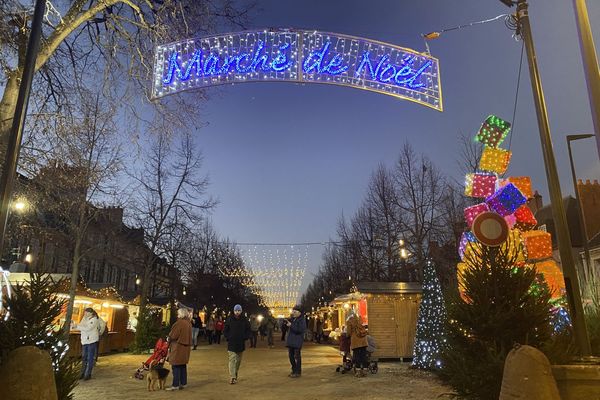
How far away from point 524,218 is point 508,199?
795mm

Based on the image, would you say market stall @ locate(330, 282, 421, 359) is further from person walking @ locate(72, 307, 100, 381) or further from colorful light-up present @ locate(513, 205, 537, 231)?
person walking @ locate(72, 307, 100, 381)

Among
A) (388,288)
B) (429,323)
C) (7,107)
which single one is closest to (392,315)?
(388,288)

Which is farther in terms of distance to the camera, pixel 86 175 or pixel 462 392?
pixel 86 175

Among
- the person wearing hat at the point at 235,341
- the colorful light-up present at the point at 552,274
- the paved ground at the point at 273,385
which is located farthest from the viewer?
the person wearing hat at the point at 235,341

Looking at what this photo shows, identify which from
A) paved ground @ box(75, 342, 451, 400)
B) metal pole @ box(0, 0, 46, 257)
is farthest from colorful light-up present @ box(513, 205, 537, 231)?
metal pole @ box(0, 0, 46, 257)

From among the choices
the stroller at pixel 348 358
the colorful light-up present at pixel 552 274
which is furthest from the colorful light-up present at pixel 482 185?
the stroller at pixel 348 358

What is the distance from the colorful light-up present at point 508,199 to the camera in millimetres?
10312

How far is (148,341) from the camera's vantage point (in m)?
21.2

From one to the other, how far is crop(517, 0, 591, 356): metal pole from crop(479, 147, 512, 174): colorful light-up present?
3.72 m

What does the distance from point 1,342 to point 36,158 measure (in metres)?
5.55

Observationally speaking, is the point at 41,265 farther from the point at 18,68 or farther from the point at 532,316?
the point at 532,316

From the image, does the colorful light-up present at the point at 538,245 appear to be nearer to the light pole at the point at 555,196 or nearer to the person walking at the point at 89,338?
the light pole at the point at 555,196

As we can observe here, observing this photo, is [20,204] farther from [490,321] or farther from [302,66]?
[490,321]

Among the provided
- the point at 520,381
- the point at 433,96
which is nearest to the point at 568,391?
the point at 520,381
